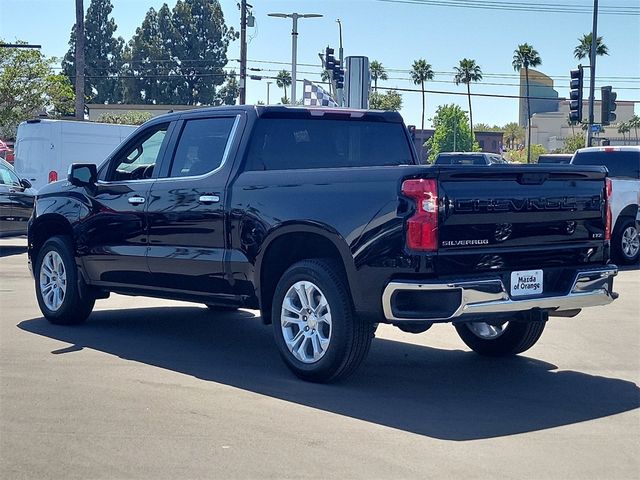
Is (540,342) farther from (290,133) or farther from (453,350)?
(290,133)

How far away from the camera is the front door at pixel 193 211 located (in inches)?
307

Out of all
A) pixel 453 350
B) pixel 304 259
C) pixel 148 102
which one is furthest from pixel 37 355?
pixel 148 102

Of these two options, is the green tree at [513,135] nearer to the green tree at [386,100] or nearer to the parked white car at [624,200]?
the green tree at [386,100]

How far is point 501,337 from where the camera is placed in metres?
8.07

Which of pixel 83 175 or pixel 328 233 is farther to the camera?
pixel 83 175

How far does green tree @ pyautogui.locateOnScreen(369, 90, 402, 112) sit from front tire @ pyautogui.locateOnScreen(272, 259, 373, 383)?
90550mm

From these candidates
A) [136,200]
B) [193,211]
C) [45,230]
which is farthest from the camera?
[45,230]

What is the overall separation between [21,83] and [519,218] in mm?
47269

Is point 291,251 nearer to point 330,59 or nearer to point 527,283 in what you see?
point 527,283

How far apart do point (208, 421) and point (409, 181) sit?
1920mm

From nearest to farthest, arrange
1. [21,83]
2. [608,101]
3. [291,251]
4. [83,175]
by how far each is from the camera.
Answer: [291,251], [83,175], [608,101], [21,83]

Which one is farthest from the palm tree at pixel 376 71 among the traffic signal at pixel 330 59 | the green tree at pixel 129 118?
the traffic signal at pixel 330 59

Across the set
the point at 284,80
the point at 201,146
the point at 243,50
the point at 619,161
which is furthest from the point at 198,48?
the point at 201,146

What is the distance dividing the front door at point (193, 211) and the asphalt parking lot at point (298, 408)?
647 mm
